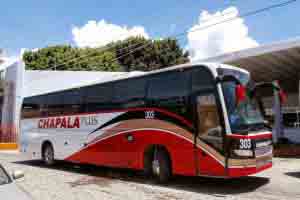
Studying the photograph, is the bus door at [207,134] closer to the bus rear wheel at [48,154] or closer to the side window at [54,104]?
the side window at [54,104]

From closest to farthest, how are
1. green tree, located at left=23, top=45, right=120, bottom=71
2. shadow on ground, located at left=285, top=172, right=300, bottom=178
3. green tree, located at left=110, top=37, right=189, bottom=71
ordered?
shadow on ground, located at left=285, top=172, right=300, bottom=178, green tree, located at left=23, top=45, right=120, bottom=71, green tree, located at left=110, top=37, right=189, bottom=71

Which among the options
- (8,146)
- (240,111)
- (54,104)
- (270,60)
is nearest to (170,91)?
(240,111)

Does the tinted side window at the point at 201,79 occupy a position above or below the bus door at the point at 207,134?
above

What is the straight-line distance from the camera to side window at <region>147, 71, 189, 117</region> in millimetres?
9578

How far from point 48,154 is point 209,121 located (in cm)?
911

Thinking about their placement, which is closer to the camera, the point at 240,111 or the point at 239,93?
the point at 239,93

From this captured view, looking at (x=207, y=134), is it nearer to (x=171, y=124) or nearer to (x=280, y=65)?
(x=171, y=124)

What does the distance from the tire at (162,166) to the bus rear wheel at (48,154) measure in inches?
259

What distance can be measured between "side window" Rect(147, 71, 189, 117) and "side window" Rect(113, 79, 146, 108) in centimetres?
36

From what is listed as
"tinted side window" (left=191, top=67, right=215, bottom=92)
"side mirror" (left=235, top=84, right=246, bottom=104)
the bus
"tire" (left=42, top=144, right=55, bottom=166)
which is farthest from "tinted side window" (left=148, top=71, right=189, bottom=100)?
"tire" (left=42, top=144, right=55, bottom=166)

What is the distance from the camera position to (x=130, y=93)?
11344 millimetres

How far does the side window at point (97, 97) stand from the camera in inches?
482

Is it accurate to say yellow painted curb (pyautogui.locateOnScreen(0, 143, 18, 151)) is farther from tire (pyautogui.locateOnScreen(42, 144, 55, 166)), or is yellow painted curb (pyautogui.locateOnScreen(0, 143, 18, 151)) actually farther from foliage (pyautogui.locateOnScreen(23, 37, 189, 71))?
foliage (pyautogui.locateOnScreen(23, 37, 189, 71))

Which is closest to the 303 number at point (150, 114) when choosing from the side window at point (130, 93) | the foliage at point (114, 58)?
the side window at point (130, 93)
